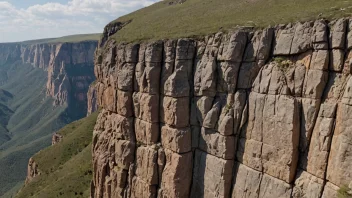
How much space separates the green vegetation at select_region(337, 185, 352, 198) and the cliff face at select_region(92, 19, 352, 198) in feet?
1.44

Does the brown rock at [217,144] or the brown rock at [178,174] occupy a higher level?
the brown rock at [217,144]

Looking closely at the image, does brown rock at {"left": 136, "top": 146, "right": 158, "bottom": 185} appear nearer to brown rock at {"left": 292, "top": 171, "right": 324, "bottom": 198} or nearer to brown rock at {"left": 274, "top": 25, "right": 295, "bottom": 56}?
brown rock at {"left": 292, "top": 171, "right": 324, "bottom": 198}

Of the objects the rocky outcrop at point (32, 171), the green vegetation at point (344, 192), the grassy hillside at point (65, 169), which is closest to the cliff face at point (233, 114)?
the green vegetation at point (344, 192)

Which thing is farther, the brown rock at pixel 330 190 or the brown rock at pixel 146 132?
the brown rock at pixel 146 132

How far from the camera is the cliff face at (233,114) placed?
27.5 m

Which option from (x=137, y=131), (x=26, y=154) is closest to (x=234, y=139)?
(x=137, y=131)

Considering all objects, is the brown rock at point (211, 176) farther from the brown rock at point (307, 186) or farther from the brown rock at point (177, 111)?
the brown rock at point (307, 186)

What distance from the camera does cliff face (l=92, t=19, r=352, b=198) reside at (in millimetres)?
27500

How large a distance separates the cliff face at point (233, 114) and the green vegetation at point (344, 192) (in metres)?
0.44

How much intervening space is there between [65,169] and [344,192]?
2849 inches

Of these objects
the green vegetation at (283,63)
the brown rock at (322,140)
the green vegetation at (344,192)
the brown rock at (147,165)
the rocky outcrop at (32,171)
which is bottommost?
the rocky outcrop at (32,171)

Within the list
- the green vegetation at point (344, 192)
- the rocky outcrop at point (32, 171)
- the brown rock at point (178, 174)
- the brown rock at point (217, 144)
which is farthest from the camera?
the rocky outcrop at point (32, 171)

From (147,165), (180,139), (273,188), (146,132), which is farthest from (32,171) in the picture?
(273,188)

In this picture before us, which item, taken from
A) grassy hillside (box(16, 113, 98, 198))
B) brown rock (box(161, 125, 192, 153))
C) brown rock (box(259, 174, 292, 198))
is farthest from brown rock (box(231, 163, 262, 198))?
grassy hillside (box(16, 113, 98, 198))
